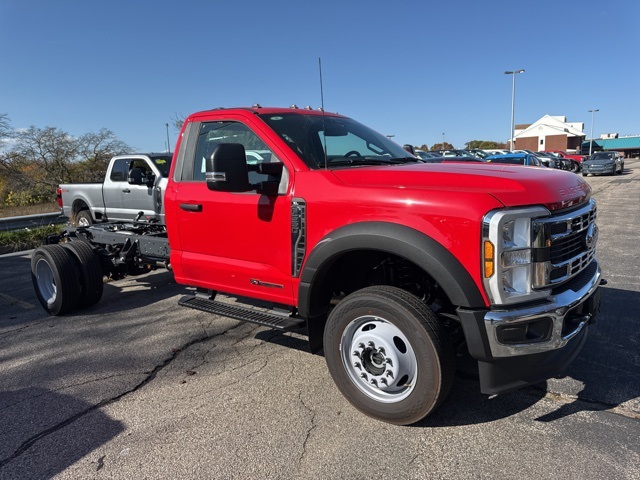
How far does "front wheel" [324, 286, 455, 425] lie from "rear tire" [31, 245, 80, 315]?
360 centimetres

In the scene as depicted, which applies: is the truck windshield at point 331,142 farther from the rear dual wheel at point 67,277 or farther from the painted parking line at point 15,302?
the painted parking line at point 15,302

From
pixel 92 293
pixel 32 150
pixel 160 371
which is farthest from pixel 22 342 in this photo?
pixel 32 150

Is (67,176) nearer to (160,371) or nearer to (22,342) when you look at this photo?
(22,342)

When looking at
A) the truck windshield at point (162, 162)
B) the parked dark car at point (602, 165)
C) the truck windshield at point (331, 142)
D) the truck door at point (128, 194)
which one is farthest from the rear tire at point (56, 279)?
the parked dark car at point (602, 165)

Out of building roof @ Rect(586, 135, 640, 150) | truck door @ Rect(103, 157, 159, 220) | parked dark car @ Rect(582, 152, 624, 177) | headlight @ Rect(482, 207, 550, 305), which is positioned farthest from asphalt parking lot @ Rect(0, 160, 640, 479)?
building roof @ Rect(586, 135, 640, 150)

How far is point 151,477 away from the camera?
262 cm

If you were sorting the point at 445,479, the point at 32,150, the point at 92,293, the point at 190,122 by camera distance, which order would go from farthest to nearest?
the point at 32,150
the point at 92,293
the point at 190,122
the point at 445,479

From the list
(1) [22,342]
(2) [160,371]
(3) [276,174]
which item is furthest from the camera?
(1) [22,342]

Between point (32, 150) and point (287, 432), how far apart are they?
78.9ft

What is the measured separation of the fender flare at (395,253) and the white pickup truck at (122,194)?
5.88m

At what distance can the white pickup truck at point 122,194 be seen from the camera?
9.25 metres

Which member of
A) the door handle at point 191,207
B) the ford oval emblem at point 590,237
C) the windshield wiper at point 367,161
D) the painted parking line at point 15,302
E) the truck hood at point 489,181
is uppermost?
the windshield wiper at point 367,161

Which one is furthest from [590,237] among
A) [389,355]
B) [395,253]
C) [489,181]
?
[389,355]

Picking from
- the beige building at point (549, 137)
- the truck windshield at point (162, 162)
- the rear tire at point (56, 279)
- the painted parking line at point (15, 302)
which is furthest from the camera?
the beige building at point (549, 137)
